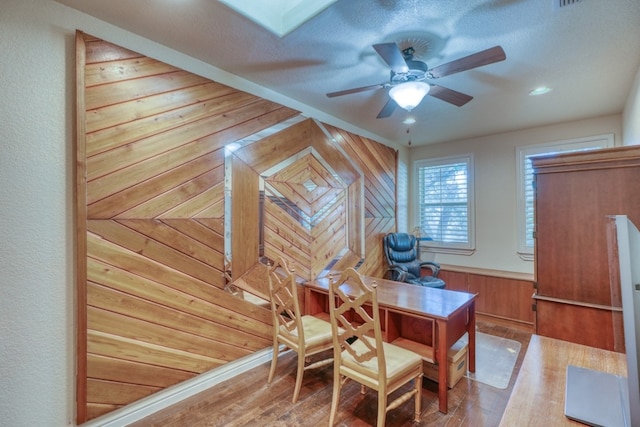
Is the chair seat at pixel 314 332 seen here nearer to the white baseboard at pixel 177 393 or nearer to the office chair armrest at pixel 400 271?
the white baseboard at pixel 177 393

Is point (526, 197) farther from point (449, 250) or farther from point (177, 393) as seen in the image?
point (177, 393)

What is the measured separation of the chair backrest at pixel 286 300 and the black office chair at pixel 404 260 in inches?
83.5

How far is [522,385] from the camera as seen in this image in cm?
121

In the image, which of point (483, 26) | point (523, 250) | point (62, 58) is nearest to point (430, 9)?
point (483, 26)

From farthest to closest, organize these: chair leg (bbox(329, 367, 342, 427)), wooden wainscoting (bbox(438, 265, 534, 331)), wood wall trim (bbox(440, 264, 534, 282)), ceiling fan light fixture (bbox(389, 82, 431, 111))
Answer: wood wall trim (bbox(440, 264, 534, 282)) → wooden wainscoting (bbox(438, 265, 534, 331)) → ceiling fan light fixture (bbox(389, 82, 431, 111)) → chair leg (bbox(329, 367, 342, 427))

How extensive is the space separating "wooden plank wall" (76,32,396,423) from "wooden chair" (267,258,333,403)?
1.18ft

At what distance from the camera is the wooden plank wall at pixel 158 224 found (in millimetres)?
1873

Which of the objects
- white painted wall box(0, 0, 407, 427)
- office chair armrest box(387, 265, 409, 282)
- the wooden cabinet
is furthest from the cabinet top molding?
white painted wall box(0, 0, 407, 427)

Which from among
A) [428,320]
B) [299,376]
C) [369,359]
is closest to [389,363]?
[369,359]

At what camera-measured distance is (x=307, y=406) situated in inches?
87.4

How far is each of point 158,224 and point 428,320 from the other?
2327 millimetres

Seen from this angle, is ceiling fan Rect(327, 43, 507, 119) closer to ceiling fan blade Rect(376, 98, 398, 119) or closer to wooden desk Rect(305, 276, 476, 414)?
ceiling fan blade Rect(376, 98, 398, 119)

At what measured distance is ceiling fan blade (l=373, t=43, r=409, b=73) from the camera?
176 cm

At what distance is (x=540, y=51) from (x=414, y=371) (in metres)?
2.64
